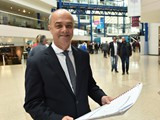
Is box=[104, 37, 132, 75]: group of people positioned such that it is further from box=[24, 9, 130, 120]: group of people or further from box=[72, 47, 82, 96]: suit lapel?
box=[24, 9, 130, 120]: group of people

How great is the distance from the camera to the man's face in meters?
2.00

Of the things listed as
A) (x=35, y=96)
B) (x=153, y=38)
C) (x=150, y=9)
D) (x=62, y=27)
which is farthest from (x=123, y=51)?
(x=153, y=38)

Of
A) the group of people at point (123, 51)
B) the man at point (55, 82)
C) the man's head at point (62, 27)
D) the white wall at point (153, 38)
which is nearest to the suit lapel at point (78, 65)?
the man at point (55, 82)

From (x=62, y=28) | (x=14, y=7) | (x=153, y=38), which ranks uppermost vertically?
(x=14, y=7)

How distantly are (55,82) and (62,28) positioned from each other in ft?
1.33

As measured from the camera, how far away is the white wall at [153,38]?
29.0 m

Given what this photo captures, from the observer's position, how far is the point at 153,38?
96.2 feet

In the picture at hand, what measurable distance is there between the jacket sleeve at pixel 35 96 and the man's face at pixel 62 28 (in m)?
0.26

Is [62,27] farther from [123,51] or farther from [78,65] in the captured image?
[123,51]

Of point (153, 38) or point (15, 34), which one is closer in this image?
point (15, 34)

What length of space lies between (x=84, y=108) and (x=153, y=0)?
50.8 ft

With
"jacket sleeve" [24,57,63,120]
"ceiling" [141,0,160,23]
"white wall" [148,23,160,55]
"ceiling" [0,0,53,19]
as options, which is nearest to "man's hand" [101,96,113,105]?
"jacket sleeve" [24,57,63,120]

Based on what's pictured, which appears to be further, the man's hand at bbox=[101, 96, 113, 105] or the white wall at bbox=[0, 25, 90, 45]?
the white wall at bbox=[0, 25, 90, 45]

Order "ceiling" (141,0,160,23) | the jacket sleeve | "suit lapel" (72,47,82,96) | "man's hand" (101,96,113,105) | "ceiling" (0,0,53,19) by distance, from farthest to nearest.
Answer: "ceiling" (0,0,53,19) → "ceiling" (141,0,160,23) → "man's hand" (101,96,113,105) → "suit lapel" (72,47,82,96) → the jacket sleeve
